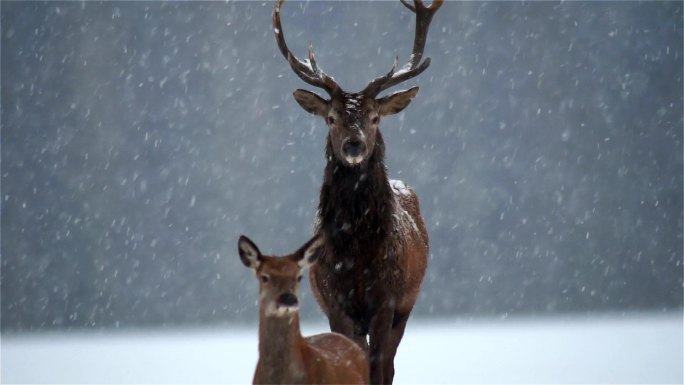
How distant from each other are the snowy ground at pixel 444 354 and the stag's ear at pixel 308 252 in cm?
369

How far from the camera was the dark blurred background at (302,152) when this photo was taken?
1617 cm

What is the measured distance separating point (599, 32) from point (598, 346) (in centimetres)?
732

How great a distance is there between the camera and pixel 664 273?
56.7 ft

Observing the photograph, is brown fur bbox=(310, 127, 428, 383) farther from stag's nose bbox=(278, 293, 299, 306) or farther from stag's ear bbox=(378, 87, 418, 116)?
stag's nose bbox=(278, 293, 299, 306)

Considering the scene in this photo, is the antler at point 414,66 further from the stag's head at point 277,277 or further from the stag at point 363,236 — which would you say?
the stag's head at point 277,277

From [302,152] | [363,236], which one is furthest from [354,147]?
[302,152]

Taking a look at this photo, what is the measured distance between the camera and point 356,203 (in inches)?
250

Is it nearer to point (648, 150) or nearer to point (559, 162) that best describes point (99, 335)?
point (559, 162)

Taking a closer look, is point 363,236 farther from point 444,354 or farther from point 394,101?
point 444,354

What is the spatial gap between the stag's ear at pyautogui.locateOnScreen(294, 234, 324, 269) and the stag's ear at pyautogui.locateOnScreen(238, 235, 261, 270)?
0.57 feet

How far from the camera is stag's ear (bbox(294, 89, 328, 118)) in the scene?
21.4ft

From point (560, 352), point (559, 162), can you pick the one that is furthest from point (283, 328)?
point (559, 162)

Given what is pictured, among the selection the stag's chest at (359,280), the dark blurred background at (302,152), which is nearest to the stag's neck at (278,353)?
the stag's chest at (359,280)

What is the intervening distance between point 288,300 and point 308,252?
1.11 ft
